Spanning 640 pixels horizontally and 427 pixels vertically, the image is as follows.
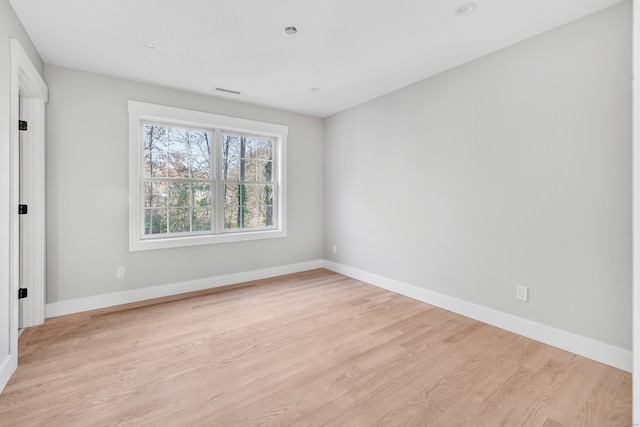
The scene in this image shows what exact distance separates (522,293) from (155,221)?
3981 mm

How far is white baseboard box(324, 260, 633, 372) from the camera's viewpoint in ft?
6.96

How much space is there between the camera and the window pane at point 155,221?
363cm

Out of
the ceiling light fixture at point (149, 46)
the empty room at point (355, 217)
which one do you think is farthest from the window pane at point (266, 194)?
the ceiling light fixture at point (149, 46)

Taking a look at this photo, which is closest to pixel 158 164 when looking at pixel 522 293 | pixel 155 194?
pixel 155 194

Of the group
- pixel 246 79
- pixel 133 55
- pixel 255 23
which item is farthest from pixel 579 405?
pixel 133 55

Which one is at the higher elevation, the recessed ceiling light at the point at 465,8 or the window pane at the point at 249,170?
the recessed ceiling light at the point at 465,8

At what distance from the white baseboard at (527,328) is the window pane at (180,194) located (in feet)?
9.09

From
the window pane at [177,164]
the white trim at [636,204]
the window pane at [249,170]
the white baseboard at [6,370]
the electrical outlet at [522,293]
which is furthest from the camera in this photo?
the window pane at [249,170]

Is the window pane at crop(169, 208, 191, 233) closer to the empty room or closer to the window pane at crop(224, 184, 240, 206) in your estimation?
the empty room

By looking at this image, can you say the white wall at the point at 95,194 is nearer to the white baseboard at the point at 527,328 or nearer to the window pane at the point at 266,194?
the window pane at the point at 266,194

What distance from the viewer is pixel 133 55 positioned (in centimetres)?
281

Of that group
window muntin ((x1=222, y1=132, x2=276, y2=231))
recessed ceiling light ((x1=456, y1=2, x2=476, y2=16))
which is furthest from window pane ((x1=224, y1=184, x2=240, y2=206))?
recessed ceiling light ((x1=456, y1=2, x2=476, y2=16))

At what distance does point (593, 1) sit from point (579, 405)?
2.62m

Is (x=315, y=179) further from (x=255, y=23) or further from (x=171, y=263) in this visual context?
(x=255, y=23)
